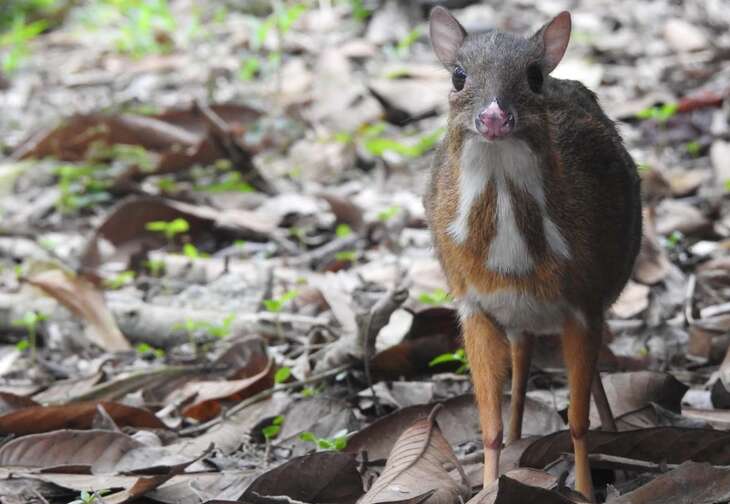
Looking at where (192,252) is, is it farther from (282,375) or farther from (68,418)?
(68,418)

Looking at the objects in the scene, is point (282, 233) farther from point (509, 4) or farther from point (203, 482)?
point (509, 4)

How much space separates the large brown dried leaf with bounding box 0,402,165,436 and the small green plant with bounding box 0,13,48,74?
8085 millimetres

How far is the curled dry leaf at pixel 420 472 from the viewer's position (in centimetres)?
370

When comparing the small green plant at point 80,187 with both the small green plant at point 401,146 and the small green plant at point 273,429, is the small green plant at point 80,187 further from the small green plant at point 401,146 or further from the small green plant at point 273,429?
the small green plant at point 273,429

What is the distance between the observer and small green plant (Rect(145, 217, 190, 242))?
22.2ft

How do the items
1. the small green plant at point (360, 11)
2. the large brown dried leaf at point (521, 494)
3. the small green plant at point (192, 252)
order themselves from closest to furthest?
the large brown dried leaf at point (521, 494)
the small green plant at point (192, 252)
the small green plant at point (360, 11)

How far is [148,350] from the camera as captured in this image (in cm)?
598

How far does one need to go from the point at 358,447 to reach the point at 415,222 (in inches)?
130

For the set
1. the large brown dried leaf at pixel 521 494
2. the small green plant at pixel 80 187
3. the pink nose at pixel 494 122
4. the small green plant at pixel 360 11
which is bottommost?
the small green plant at pixel 80 187

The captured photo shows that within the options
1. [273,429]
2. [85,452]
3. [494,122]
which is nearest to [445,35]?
[494,122]

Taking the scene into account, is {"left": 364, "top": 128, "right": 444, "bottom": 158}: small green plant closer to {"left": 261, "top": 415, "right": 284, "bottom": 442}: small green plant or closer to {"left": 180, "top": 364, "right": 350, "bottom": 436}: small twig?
{"left": 180, "top": 364, "right": 350, "bottom": 436}: small twig

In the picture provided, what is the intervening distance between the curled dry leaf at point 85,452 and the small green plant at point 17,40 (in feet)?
27.7

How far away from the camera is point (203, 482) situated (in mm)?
4199

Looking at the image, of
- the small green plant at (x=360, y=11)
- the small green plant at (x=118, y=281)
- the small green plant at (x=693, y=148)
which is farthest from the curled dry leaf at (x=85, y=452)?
the small green plant at (x=360, y=11)
